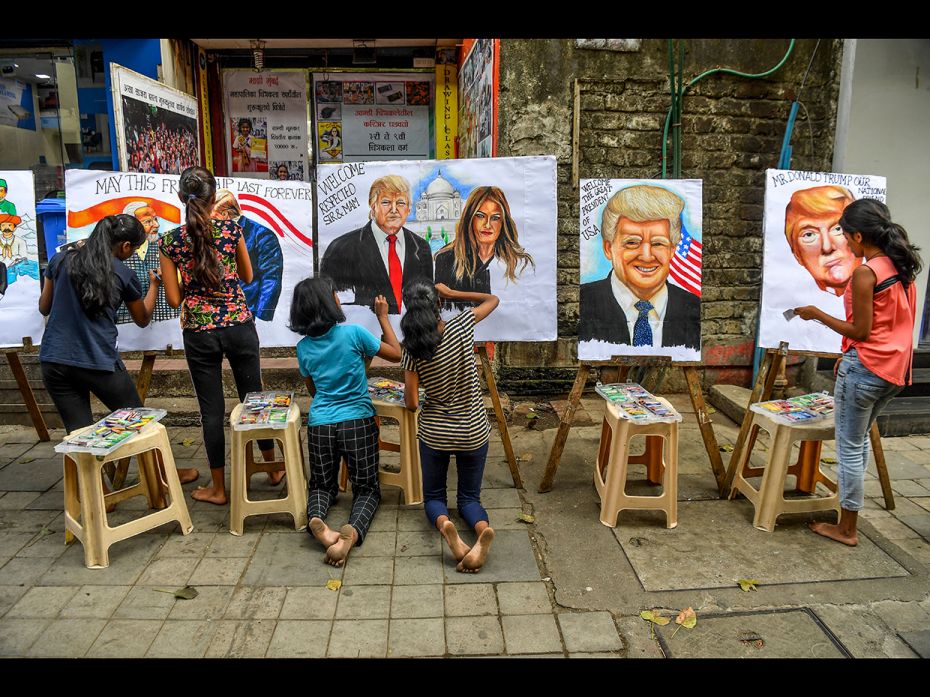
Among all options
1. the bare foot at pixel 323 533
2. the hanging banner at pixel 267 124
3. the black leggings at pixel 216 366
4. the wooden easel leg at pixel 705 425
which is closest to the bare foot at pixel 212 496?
the black leggings at pixel 216 366

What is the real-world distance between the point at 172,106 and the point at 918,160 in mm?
6834

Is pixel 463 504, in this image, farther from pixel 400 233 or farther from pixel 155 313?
pixel 155 313

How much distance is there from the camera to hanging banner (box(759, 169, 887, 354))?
4.41m

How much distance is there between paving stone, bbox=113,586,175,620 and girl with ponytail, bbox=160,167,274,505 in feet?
3.19

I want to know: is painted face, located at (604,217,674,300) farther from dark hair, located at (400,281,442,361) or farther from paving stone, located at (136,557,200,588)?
paving stone, located at (136,557,200,588)

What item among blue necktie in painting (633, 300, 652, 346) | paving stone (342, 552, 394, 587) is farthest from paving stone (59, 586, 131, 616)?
blue necktie in painting (633, 300, 652, 346)

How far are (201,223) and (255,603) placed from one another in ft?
6.68

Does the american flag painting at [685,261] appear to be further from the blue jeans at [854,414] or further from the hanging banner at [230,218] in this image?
the hanging banner at [230,218]

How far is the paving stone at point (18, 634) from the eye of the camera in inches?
107

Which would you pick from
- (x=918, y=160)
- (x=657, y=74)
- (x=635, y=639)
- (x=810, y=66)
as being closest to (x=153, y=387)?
(x=635, y=639)

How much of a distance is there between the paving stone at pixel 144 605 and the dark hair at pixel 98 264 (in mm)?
1539

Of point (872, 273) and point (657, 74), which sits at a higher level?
point (657, 74)

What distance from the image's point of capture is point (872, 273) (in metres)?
A: 3.29

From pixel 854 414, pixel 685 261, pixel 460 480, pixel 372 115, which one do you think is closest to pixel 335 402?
pixel 460 480
